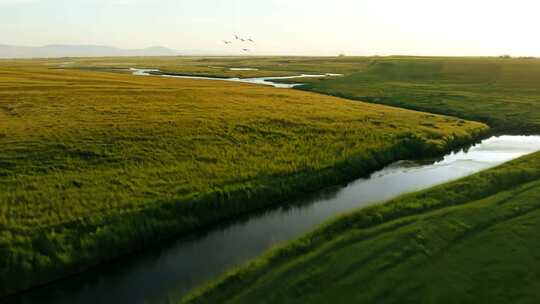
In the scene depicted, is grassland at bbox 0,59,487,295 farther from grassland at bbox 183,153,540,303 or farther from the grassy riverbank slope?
the grassy riverbank slope

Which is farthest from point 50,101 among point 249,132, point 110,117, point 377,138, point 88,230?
point 377,138

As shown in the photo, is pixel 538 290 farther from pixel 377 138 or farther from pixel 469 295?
pixel 377 138

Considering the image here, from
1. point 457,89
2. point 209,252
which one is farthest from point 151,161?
point 457,89

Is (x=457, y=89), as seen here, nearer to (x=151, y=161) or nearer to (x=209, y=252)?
(x=151, y=161)

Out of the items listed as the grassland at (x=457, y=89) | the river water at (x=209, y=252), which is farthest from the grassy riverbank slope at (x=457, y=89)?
the river water at (x=209, y=252)

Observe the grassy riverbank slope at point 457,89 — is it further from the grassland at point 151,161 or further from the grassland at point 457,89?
the grassland at point 151,161
